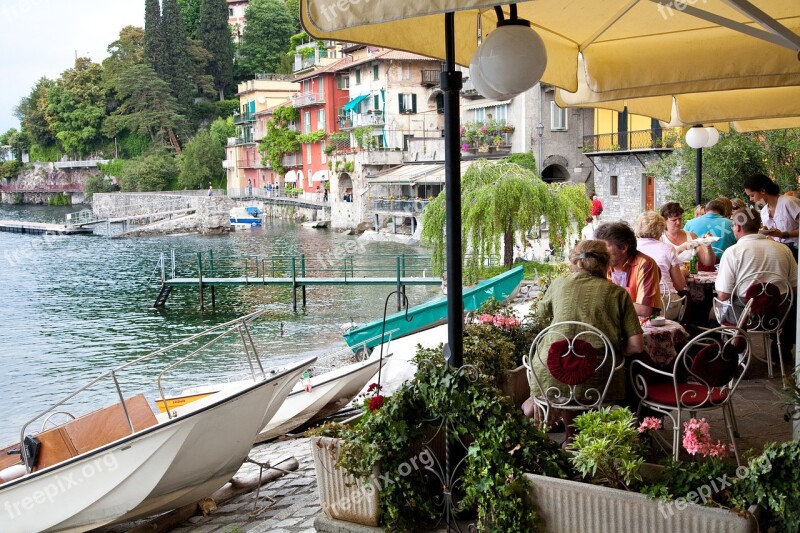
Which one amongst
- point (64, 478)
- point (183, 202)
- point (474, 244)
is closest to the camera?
point (64, 478)

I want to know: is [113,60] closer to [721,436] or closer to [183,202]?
[183,202]


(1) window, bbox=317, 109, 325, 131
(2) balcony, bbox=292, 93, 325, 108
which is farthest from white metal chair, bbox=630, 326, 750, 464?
(1) window, bbox=317, 109, 325, 131

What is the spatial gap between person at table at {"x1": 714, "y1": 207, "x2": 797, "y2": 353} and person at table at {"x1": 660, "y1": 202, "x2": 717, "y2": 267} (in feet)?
3.32

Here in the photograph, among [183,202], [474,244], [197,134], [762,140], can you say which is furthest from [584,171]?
[197,134]

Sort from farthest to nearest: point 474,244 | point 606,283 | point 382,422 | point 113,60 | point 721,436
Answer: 1. point 113,60
2. point 474,244
3. point 721,436
4. point 606,283
5. point 382,422

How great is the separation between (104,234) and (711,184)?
51301 mm

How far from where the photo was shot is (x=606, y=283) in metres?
4.07

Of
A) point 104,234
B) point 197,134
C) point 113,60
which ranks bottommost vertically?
point 104,234

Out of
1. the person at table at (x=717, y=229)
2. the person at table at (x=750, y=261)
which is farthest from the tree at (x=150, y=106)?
the person at table at (x=750, y=261)

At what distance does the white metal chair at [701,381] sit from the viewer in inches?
148

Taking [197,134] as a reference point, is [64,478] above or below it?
below

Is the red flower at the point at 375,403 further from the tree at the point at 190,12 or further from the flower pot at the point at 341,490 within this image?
the tree at the point at 190,12

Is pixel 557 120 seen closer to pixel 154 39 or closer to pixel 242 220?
pixel 242 220

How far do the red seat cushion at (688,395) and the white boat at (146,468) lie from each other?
9.31 ft
